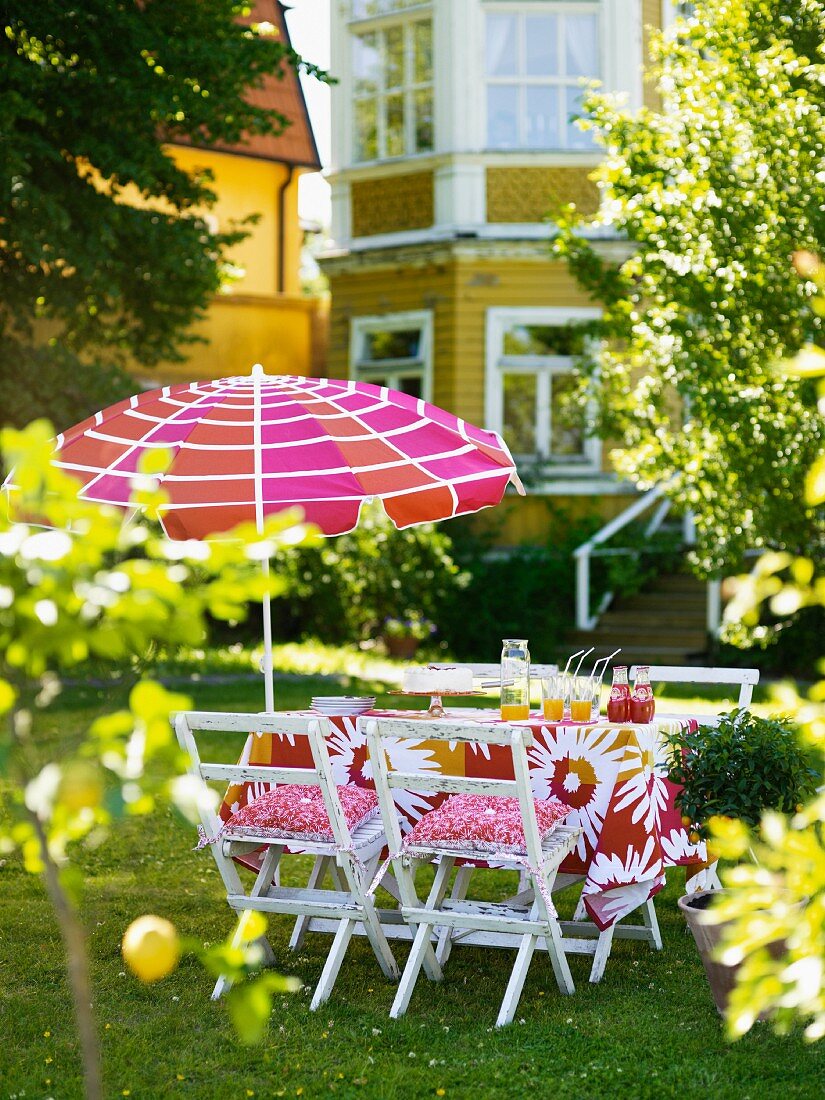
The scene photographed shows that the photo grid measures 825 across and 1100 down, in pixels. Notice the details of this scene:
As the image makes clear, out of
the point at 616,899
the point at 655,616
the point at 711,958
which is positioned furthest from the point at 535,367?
the point at 711,958

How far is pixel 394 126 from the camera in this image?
16.8 meters

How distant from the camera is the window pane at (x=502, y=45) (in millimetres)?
16172

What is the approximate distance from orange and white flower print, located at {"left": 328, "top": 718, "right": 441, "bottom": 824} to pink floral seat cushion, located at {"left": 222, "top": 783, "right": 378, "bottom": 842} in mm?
134

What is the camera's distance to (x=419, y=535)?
14.6 meters

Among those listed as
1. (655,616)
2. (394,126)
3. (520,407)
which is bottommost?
(655,616)

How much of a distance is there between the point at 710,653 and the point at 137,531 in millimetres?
12562

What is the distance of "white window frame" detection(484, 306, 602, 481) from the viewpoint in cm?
1603

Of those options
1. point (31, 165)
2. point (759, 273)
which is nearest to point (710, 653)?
point (759, 273)

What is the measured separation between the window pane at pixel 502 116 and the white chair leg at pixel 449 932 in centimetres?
1236

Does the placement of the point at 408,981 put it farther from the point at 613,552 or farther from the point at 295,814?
the point at 613,552

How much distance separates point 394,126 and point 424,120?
458 millimetres

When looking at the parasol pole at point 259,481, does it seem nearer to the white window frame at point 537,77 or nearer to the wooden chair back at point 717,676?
the wooden chair back at point 717,676

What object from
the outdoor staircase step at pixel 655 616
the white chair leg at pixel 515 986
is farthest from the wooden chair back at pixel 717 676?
the outdoor staircase step at pixel 655 616

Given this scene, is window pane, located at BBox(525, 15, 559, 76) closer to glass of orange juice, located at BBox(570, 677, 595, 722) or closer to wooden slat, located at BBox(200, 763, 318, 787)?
glass of orange juice, located at BBox(570, 677, 595, 722)
